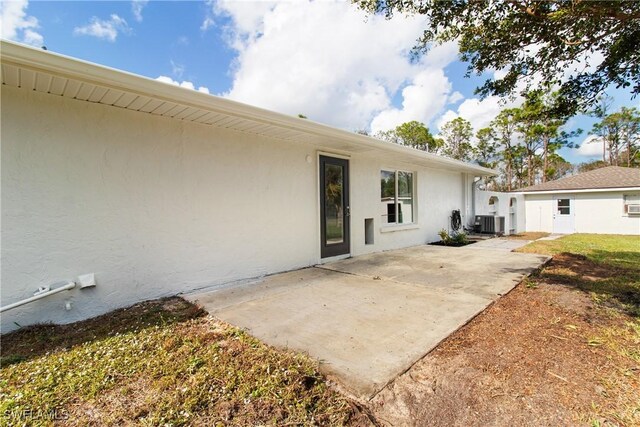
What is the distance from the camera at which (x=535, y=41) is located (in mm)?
4047

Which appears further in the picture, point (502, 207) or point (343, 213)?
point (502, 207)

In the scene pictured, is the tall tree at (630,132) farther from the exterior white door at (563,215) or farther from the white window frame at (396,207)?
the white window frame at (396,207)

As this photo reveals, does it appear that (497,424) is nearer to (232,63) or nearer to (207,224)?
(207,224)

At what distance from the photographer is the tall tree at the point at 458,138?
2780cm

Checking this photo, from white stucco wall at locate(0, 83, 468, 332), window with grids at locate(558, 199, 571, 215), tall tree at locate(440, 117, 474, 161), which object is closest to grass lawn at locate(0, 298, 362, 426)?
white stucco wall at locate(0, 83, 468, 332)

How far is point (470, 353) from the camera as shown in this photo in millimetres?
2422

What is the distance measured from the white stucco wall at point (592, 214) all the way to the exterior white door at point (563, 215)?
0.12m

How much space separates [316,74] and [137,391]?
843 centimetres

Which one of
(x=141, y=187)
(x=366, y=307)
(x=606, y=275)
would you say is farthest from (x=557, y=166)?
(x=141, y=187)

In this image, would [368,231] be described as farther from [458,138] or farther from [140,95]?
[458,138]

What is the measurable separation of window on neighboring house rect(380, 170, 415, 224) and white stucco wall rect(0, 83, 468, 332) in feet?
9.28

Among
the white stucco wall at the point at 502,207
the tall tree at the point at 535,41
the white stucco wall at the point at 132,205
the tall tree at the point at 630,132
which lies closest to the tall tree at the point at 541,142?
the tall tree at the point at 630,132

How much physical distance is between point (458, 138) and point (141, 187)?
30023 mm

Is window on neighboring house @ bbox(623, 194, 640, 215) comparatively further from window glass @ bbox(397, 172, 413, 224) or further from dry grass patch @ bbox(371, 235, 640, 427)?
dry grass patch @ bbox(371, 235, 640, 427)
